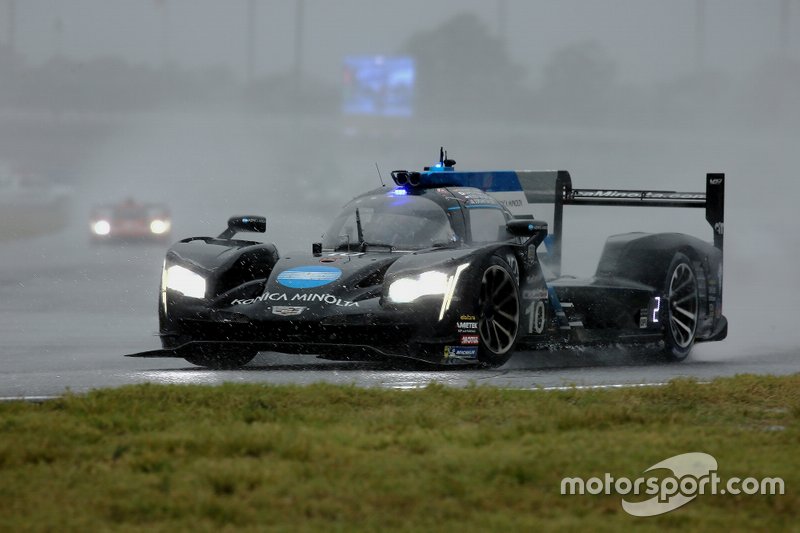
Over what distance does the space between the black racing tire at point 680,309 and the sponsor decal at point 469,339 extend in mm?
2717

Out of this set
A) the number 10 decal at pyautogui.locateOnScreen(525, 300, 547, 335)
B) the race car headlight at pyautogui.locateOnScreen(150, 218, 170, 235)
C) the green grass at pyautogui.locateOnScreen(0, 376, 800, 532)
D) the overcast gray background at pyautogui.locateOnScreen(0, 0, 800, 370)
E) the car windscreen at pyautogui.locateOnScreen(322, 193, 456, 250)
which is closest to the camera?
the green grass at pyautogui.locateOnScreen(0, 376, 800, 532)

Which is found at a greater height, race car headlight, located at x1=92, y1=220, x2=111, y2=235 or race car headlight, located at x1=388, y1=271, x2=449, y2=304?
race car headlight, located at x1=388, y1=271, x2=449, y2=304

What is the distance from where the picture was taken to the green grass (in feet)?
14.4

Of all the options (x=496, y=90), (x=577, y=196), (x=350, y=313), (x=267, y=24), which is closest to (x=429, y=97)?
(x=496, y=90)

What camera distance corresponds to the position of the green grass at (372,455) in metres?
4.39

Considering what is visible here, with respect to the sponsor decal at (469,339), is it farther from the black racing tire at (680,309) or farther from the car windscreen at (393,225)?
the black racing tire at (680,309)

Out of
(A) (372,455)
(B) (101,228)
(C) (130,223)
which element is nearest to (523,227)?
(A) (372,455)

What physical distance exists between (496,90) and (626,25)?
6.76 metres

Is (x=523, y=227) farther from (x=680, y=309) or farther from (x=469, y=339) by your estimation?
(x=680, y=309)

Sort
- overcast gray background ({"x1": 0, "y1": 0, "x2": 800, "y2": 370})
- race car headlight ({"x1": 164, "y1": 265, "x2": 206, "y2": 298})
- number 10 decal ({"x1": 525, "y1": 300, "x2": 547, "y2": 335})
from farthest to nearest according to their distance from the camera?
overcast gray background ({"x1": 0, "y1": 0, "x2": 800, "y2": 370})
number 10 decal ({"x1": 525, "y1": 300, "x2": 547, "y2": 335})
race car headlight ({"x1": 164, "y1": 265, "x2": 206, "y2": 298})

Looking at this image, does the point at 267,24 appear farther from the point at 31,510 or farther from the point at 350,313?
the point at 31,510

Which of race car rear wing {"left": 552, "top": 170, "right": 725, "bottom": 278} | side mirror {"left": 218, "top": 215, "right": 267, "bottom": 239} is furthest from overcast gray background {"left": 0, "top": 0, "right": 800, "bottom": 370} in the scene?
side mirror {"left": 218, "top": 215, "right": 267, "bottom": 239}

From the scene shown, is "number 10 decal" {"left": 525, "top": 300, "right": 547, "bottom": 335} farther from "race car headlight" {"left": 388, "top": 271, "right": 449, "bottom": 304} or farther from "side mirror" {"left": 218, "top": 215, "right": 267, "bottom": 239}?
"side mirror" {"left": 218, "top": 215, "right": 267, "bottom": 239}

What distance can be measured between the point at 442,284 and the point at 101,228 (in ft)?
76.1
